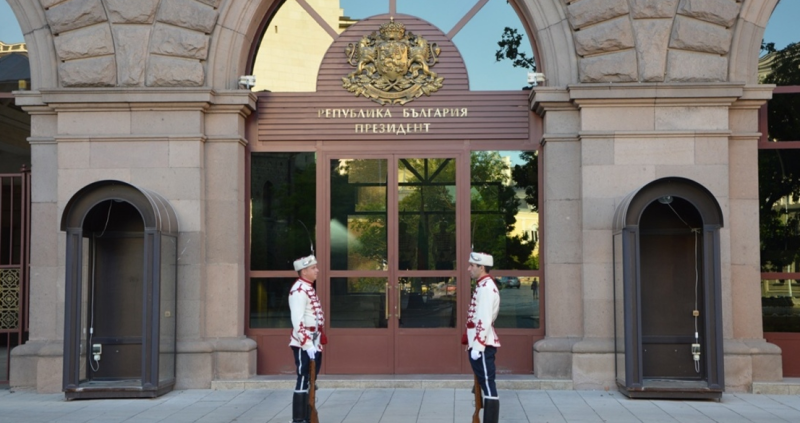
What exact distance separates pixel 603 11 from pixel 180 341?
7.18 metres

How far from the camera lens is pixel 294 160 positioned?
13.3m

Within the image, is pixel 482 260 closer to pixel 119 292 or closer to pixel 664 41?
pixel 664 41

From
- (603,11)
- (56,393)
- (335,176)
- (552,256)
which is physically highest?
(603,11)

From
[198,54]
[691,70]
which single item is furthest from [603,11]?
[198,54]

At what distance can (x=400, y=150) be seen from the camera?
43.5 ft

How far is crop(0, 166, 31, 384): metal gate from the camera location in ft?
42.9

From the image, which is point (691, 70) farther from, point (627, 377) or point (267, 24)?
point (267, 24)

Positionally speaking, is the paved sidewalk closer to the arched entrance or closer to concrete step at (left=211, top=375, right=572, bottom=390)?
concrete step at (left=211, top=375, right=572, bottom=390)

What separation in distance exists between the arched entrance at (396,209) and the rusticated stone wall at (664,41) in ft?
4.78

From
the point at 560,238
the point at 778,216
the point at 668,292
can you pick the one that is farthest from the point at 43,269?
the point at 778,216

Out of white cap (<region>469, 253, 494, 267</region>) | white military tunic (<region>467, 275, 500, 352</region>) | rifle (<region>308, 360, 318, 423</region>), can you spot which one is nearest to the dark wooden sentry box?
white cap (<region>469, 253, 494, 267</region>)

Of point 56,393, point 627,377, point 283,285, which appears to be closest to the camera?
point 627,377

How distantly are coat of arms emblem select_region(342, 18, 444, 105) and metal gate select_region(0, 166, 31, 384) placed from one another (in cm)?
490

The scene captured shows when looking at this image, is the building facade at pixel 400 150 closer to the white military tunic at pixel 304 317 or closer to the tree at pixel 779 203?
the tree at pixel 779 203
